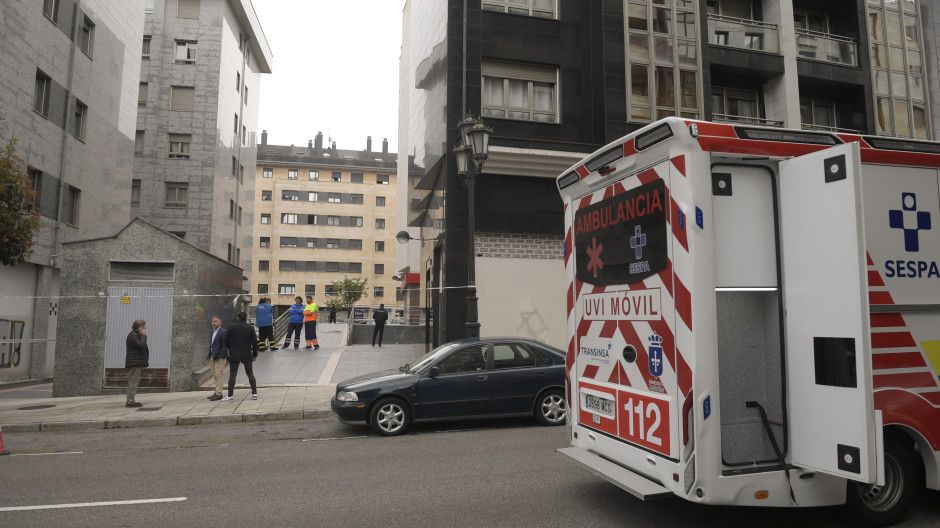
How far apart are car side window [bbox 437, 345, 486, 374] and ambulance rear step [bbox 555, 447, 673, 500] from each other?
3674 millimetres

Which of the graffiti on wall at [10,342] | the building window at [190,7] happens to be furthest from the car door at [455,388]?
the building window at [190,7]

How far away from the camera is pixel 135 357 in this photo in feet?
37.9

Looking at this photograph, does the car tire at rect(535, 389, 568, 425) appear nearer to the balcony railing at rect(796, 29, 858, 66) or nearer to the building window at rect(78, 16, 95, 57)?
the balcony railing at rect(796, 29, 858, 66)

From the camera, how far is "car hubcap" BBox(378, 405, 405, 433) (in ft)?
27.5

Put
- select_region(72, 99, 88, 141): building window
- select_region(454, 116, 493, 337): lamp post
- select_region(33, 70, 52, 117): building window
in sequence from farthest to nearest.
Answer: select_region(72, 99, 88, 141): building window → select_region(33, 70, 52, 117): building window → select_region(454, 116, 493, 337): lamp post

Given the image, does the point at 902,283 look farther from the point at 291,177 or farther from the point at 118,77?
the point at 291,177

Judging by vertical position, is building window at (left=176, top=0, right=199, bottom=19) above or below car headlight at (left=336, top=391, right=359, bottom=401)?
above

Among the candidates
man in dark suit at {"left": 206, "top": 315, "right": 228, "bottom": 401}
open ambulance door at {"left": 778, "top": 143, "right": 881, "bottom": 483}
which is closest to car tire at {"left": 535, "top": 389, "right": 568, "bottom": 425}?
open ambulance door at {"left": 778, "top": 143, "right": 881, "bottom": 483}

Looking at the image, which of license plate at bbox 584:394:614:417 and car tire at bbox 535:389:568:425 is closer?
license plate at bbox 584:394:614:417

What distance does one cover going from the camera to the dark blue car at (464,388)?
8.42 meters

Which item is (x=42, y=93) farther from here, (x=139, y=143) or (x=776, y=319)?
(x=776, y=319)

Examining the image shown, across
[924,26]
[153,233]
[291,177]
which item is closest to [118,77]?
[153,233]

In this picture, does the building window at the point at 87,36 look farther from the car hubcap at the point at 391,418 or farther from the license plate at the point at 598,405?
the license plate at the point at 598,405

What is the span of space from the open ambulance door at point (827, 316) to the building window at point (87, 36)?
24.6 meters
